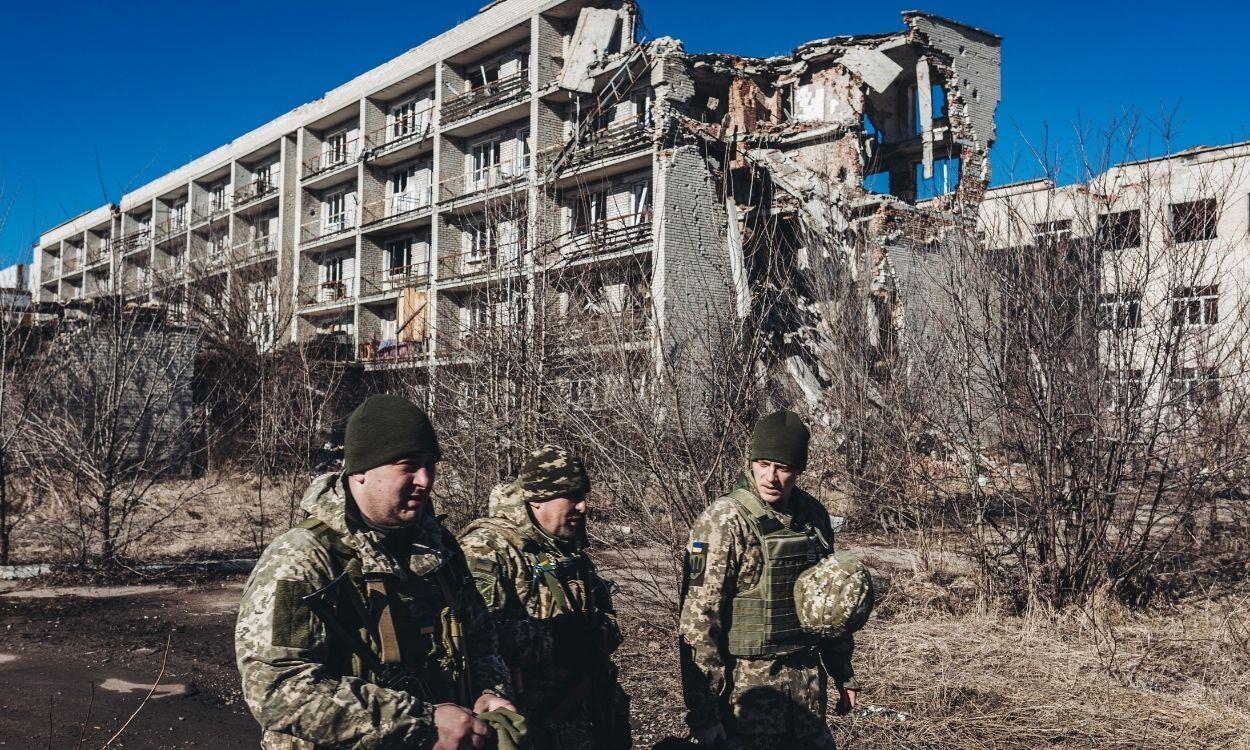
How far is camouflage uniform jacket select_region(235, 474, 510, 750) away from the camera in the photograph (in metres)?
1.96

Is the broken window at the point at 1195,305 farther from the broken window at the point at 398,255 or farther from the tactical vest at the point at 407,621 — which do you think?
the broken window at the point at 398,255

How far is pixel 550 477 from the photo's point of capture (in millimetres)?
3273

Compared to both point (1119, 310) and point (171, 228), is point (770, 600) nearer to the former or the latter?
point (1119, 310)

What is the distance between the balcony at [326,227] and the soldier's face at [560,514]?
29331 millimetres

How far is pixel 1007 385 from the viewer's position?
743 centimetres

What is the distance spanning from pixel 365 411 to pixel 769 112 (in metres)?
20.4

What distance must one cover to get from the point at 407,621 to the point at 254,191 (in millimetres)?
37946

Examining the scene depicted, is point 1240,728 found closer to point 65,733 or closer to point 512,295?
point 65,733

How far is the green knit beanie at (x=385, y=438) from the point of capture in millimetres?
2246

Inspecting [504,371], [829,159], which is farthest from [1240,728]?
[829,159]

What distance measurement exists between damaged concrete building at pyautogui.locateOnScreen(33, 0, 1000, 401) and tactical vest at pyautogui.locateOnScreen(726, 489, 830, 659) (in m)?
4.23

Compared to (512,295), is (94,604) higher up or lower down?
lower down

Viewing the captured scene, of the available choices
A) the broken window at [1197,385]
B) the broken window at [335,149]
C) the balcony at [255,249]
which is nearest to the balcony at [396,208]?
the broken window at [335,149]

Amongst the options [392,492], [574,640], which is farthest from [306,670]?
[574,640]
